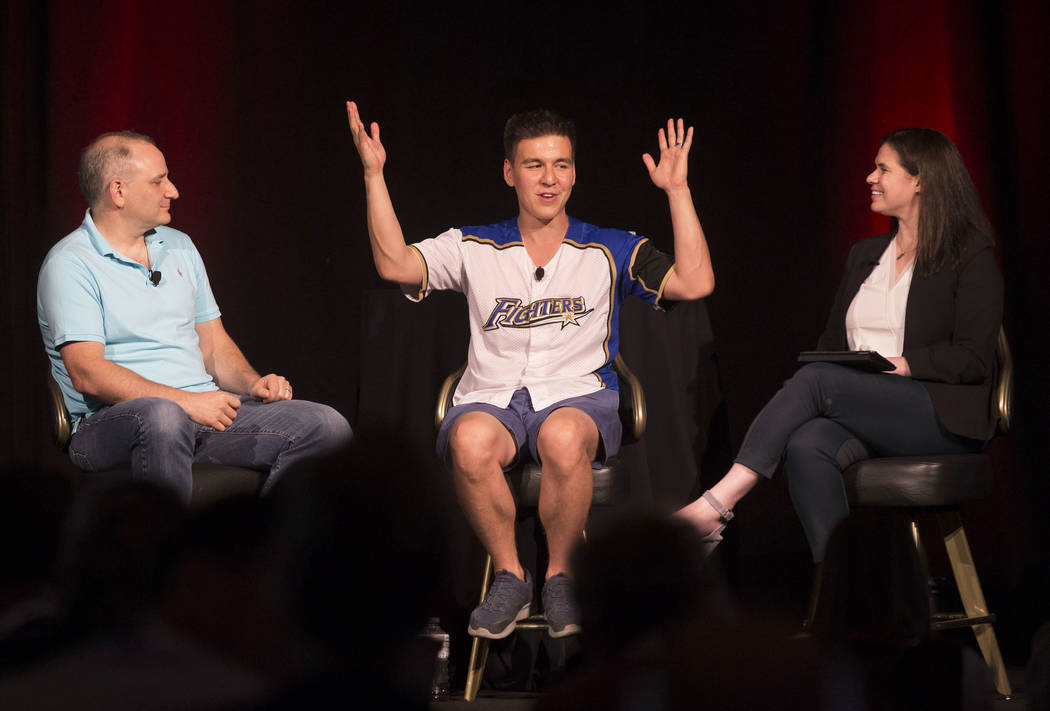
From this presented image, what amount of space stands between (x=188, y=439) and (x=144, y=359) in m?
0.38

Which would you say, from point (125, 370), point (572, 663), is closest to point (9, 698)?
point (125, 370)

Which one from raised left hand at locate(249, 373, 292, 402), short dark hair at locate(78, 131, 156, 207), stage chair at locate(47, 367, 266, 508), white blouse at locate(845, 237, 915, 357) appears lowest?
stage chair at locate(47, 367, 266, 508)

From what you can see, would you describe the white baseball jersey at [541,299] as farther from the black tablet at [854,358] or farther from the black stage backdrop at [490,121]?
the black stage backdrop at [490,121]

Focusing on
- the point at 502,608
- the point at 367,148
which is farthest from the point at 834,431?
the point at 367,148

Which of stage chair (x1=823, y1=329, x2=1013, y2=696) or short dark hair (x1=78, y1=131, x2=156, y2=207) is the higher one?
short dark hair (x1=78, y1=131, x2=156, y2=207)

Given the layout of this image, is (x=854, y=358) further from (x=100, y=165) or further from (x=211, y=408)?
(x=100, y=165)

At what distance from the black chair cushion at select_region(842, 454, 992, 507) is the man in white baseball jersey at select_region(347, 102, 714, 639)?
1.89 ft

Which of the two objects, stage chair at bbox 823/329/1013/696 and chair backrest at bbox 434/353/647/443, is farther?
chair backrest at bbox 434/353/647/443

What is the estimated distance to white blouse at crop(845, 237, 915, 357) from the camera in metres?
2.83

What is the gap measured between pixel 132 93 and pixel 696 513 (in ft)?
7.93

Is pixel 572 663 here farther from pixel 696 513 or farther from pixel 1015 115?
pixel 1015 115

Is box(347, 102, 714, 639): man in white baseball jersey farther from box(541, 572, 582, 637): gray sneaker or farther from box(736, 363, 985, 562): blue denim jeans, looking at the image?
box(736, 363, 985, 562): blue denim jeans

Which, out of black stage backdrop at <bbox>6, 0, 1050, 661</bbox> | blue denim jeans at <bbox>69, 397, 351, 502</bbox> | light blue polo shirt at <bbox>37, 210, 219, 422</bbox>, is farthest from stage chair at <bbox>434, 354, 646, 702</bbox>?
black stage backdrop at <bbox>6, 0, 1050, 661</bbox>

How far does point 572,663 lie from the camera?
9.35 feet
